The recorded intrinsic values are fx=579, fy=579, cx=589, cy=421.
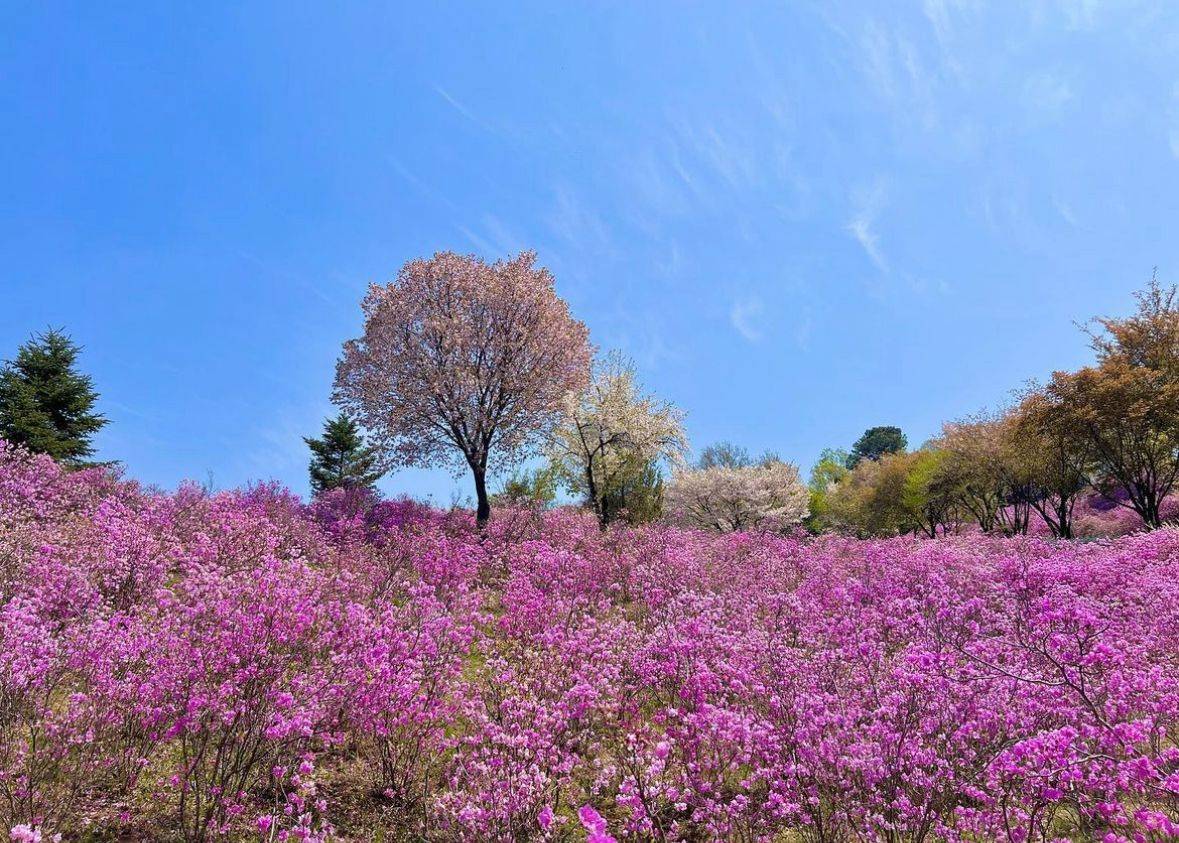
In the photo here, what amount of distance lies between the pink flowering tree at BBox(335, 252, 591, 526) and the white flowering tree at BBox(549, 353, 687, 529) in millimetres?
7679

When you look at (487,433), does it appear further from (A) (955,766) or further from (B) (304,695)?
(A) (955,766)

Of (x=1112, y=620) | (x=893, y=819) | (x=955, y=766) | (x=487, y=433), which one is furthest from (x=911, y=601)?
(x=487, y=433)

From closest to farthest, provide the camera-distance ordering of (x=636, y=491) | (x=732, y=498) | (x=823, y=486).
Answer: (x=636, y=491)
(x=732, y=498)
(x=823, y=486)

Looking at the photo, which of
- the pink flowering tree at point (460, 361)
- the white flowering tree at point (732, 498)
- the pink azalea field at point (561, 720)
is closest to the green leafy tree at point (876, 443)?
the white flowering tree at point (732, 498)

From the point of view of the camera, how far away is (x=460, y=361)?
19312mm

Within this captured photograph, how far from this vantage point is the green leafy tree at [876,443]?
4011 inches

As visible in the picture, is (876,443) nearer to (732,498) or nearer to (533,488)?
(732,498)

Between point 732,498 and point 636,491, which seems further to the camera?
point 732,498

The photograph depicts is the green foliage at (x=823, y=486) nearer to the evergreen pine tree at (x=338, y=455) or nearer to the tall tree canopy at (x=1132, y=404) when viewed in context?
the tall tree canopy at (x=1132, y=404)

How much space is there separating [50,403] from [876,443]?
109599mm

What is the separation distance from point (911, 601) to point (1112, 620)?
7.89 ft

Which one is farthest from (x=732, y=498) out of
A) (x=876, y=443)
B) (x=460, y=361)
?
(x=876, y=443)

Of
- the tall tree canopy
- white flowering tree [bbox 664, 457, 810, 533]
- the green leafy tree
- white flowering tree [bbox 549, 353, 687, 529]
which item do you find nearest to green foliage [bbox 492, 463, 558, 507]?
white flowering tree [bbox 549, 353, 687, 529]

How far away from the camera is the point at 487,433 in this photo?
19734mm
